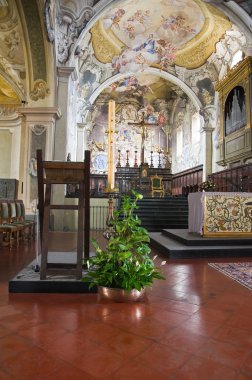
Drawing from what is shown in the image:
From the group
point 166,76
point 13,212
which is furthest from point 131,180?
point 13,212

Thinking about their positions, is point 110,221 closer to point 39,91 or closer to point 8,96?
point 39,91

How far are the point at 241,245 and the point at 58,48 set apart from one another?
25.9 ft

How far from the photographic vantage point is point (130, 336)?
1851 mm

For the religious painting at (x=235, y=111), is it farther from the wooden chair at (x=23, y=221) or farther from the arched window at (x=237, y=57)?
the wooden chair at (x=23, y=221)

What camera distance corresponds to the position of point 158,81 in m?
17.5

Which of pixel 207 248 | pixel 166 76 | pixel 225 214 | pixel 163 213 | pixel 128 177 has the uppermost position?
pixel 166 76

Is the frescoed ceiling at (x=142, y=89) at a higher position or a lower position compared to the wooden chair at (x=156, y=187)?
higher

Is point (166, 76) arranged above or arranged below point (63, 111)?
above

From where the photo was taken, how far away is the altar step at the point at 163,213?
913 cm

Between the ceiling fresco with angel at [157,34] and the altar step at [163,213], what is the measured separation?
24.0ft

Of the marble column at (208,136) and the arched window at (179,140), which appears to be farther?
the arched window at (179,140)

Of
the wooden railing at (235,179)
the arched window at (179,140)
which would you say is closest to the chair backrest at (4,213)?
the wooden railing at (235,179)

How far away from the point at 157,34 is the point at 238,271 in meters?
12.7

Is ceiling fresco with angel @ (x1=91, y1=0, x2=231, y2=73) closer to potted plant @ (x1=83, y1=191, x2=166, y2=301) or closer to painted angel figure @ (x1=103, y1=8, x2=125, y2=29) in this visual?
painted angel figure @ (x1=103, y1=8, x2=125, y2=29)
